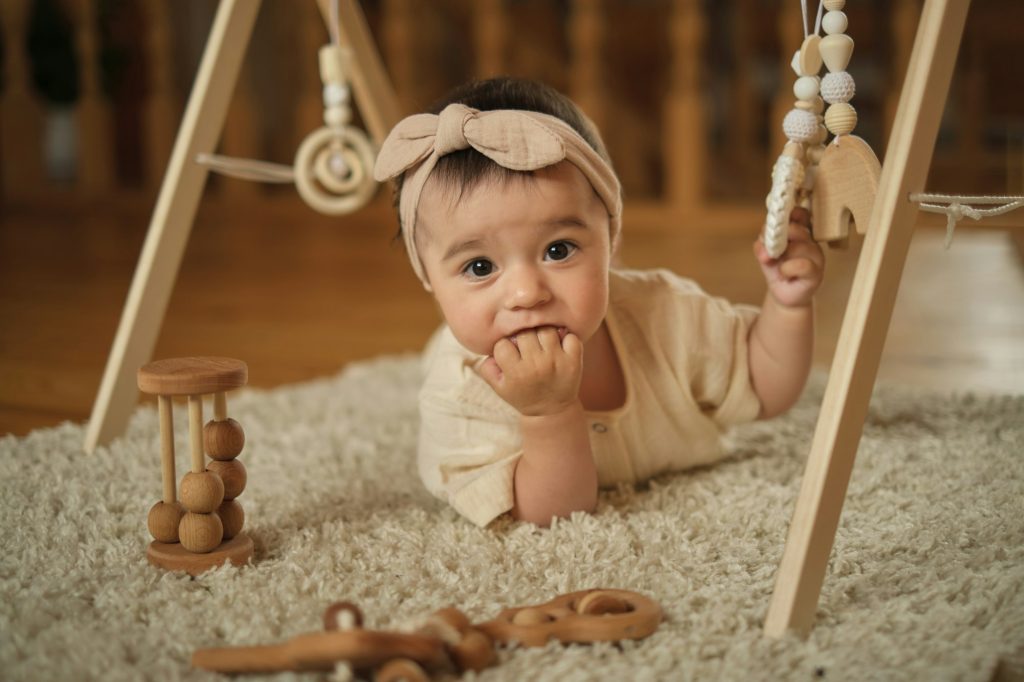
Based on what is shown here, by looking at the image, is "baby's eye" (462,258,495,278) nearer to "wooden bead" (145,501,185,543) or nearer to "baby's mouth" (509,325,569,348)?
"baby's mouth" (509,325,569,348)

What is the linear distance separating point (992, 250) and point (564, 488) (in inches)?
70.0

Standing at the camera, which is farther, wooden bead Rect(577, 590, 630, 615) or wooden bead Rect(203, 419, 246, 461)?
wooden bead Rect(203, 419, 246, 461)

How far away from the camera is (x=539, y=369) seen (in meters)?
0.71

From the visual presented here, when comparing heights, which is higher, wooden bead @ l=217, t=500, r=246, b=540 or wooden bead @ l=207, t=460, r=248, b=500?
wooden bead @ l=207, t=460, r=248, b=500

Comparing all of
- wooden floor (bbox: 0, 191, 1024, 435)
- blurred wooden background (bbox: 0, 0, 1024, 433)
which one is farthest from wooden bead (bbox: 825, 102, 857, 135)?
blurred wooden background (bbox: 0, 0, 1024, 433)

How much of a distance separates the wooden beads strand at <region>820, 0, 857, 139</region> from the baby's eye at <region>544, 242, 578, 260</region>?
7.8 inches

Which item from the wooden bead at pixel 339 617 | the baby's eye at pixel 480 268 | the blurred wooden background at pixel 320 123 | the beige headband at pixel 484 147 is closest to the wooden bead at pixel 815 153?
the beige headband at pixel 484 147

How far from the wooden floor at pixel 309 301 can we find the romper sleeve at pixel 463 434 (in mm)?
124

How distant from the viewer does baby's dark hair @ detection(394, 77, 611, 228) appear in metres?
0.73

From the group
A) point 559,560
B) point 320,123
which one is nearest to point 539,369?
point 559,560

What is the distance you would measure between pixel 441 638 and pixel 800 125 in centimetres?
43

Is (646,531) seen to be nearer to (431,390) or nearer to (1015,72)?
(431,390)

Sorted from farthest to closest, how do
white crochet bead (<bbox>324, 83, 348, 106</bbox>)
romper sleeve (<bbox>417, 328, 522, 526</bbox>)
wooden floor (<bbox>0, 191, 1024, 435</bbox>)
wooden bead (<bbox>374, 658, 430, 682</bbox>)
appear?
1. wooden floor (<bbox>0, 191, 1024, 435</bbox>)
2. white crochet bead (<bbox>324, 83, 348, 106</bbox>)
3. romper sleeve (<bbox>417, 328, 522, 526</bbox>)
4. wooden bead (<bbox>374, 658, 430, 682</bbox>)

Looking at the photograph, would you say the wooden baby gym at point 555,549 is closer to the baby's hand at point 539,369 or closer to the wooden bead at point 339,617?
the wooden bead at point 339,617
